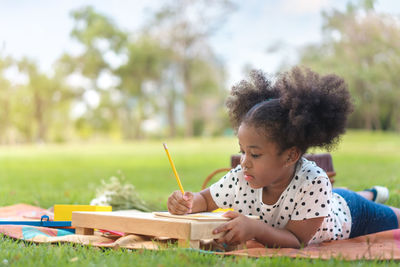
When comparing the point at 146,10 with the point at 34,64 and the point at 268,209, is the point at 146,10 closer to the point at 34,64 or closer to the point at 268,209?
the point at 34,64

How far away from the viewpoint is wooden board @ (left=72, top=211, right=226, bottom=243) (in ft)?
7.66

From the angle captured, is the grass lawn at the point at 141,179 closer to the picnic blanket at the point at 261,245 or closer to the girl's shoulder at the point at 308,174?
the picnic blanket at the point at 261,245

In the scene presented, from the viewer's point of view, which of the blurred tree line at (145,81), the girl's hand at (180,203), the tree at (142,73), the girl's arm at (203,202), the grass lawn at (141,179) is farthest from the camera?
the tree at (142,73)

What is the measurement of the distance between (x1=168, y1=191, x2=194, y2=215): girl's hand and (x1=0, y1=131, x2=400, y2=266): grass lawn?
370mm

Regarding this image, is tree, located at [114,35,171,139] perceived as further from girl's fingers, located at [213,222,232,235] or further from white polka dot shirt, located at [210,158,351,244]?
girl's fingers, located at [213,222,232,235]

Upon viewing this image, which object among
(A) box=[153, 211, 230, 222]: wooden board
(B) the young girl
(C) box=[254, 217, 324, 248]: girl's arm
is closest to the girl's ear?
(B) the young girl

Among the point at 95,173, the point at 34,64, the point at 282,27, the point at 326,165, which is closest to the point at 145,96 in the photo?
the point at 34,64

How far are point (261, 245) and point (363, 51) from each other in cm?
1607

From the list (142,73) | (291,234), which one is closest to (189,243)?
(291,234)

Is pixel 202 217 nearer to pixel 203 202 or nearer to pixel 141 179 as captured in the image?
pixel 203 202

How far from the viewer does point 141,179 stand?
964 cm

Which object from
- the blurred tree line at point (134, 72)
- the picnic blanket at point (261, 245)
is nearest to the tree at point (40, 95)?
the blurred tree line at point (134, 72)

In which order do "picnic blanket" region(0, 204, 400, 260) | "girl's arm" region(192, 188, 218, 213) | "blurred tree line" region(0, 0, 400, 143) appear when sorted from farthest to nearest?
"blurred tree line" region(0, 0, 400, 143), "girl's arm" region(192, 188, 218, 213), "picnic blanket" region(0, 204, 400, 260)

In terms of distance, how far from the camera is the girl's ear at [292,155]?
2.51m
